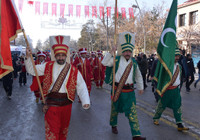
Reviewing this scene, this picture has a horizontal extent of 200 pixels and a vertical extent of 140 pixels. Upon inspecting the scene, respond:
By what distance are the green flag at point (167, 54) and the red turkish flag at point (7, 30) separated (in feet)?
9.49

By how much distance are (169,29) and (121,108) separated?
2022mm

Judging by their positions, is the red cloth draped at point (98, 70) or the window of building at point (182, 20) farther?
the window of building at point (182, 20)

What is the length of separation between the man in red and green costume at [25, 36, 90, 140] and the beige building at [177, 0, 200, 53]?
21.7m

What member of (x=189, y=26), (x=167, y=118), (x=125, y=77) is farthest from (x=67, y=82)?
(x=189, y=26)

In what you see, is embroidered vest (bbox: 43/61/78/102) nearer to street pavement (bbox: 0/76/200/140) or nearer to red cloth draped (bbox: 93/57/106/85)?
street pavement (bbox: 0/76/200/140)

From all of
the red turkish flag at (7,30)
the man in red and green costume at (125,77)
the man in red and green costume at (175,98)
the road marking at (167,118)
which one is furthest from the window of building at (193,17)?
the red turkish flag at (7,30)

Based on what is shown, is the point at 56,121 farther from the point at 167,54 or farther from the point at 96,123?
the point at 167,54

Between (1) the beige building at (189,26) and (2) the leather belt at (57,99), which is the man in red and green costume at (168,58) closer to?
(2) the leather belt at (57,99)

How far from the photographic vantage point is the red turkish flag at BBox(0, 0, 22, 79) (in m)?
3.05

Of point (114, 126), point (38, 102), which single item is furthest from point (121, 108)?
point (38, 102)

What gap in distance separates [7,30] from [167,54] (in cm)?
313

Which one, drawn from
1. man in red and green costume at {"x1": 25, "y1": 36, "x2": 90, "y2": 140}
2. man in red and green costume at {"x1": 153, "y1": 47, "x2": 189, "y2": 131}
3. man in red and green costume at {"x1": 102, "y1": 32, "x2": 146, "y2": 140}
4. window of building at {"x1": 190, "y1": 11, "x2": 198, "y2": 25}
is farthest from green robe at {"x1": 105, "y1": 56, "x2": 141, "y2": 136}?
window of building at {"x1": 190, "y1": 11, "x2": 198, "y2": 25}

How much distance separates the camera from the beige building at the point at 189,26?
2318 centimetres

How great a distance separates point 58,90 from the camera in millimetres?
3432
